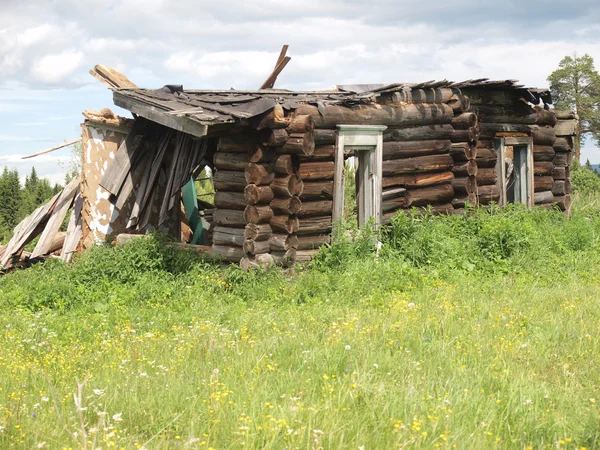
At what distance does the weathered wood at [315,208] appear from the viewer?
11242 millimetres

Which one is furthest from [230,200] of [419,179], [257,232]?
[419,179]

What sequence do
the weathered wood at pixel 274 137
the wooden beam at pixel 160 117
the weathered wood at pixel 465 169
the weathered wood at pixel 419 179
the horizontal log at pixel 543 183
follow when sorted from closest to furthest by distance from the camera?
the wooden beam at pixel 160 117
the weathered wood at pixel 274 137
the weathered wood at pixel 419 179
the weathered wood at pixel 465 169
the horizontal log at pixel 543 183

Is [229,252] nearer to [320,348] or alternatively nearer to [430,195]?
[430,195]

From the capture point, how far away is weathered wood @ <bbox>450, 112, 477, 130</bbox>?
560 inches

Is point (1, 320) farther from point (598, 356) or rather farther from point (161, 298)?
point (598, 356)

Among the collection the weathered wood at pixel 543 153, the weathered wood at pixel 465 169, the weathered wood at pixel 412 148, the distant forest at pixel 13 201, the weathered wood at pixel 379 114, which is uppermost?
the weathered wood at pixel 379 114

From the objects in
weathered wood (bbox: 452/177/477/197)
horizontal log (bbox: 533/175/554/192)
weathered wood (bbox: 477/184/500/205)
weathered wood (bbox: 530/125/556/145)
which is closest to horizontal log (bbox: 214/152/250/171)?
weathered wood (bbox: 452/177/477/197)

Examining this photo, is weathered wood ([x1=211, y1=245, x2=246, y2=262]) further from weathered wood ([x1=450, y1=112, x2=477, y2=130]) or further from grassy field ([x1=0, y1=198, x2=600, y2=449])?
weathered wood ([x1=450, y1=112, x2=477, y2=130])

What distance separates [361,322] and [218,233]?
5226 millimetres

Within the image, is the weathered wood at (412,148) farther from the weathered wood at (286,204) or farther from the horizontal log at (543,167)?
the horizontal log at (543,167)

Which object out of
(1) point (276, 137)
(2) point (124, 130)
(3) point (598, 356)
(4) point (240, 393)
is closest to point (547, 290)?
(3) point (598, 356)

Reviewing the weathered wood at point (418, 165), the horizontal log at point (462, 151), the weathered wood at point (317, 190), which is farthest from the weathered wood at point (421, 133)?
the weathered wood at point (317, 190)

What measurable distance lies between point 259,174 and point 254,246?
110 cm

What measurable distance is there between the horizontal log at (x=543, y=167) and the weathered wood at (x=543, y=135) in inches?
19.7
